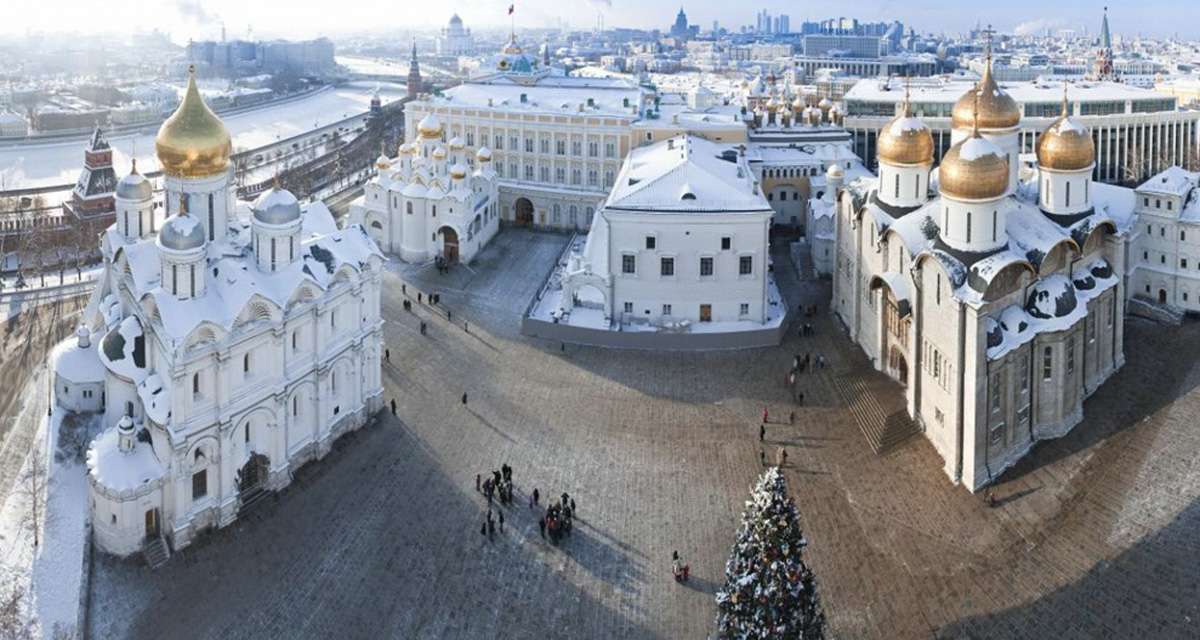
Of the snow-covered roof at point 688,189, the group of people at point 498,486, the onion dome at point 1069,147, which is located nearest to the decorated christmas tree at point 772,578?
the group of people at point 498,486

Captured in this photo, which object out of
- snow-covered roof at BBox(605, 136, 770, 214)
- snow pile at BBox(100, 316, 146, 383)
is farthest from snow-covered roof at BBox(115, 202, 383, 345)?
snow-covered roof at BBox(605, 136, 770, 214)

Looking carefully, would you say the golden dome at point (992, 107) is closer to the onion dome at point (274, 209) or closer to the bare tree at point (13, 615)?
the onion dome at point (274, 209)

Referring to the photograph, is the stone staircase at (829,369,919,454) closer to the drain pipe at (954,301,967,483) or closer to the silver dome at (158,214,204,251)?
the drain pipe at (954,301,967,483)

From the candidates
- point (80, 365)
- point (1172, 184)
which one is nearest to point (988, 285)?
point (1172, 184)

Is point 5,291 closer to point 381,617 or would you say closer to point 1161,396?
point 381,617

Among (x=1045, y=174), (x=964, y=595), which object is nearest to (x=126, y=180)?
(x=964, y=595)

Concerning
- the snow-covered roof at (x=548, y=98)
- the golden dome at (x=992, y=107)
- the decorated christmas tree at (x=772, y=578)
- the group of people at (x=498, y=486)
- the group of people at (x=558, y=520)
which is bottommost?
the group of people at (x=558, y=520)
